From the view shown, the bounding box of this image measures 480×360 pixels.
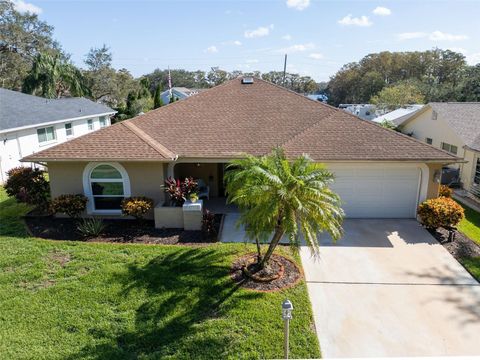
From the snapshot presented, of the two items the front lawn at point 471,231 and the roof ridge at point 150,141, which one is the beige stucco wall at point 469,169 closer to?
the front lawn at point 471,231

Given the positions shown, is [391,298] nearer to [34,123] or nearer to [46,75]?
[34,123]

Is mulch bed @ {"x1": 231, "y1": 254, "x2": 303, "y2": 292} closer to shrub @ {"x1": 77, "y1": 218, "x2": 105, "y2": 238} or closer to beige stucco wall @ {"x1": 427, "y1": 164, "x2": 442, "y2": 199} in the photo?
shrub @ {"x1": 77, "y1": 218, "x2": 105, "y2": 238}

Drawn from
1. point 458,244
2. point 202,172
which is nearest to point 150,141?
point 202,172

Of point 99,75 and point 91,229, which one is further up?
point 99,75

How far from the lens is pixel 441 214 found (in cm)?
1138

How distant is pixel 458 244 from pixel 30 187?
15807 millimetres

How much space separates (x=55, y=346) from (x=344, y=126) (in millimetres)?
12233

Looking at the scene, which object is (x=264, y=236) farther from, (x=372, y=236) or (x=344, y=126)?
(x=344, y=126)

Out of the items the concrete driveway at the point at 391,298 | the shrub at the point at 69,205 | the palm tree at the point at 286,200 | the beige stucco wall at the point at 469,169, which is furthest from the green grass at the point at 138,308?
the beige stucco wall at the point at 469,169

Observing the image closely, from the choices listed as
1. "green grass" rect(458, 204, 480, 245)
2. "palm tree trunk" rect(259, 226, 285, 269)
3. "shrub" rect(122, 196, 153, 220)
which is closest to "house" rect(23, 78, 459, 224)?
"shrub" rect(122, 196, 153, 220)

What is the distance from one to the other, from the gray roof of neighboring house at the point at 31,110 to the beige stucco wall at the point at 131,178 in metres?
9.43

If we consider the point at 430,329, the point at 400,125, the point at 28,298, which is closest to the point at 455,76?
the point at 400,125

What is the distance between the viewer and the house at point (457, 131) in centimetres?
1712

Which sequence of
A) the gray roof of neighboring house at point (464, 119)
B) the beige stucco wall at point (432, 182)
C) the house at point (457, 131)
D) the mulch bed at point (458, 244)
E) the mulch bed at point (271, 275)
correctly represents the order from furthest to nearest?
the gray roof of neighboring house at point (464, 119)
the house at point (457, 131)
the beige stucco wall at point (432, 182)
the mulch bed at point (458, 244)
the mulch bed at point (271, 275)
